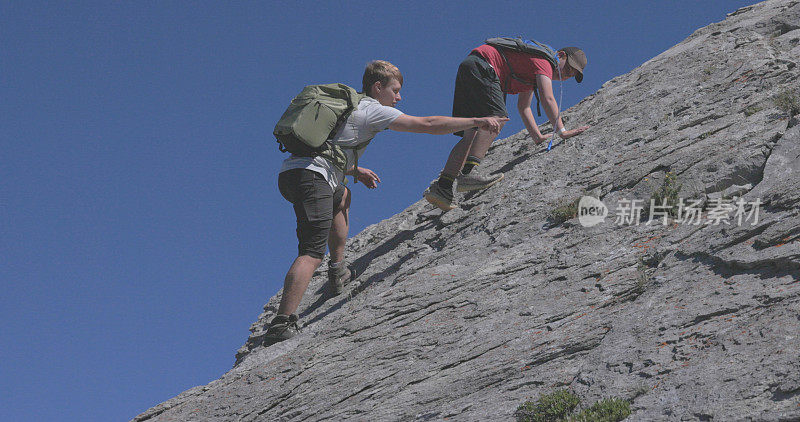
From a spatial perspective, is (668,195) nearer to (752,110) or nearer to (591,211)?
(591,211)

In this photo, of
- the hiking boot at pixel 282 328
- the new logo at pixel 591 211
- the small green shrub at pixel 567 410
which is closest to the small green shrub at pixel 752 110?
the new logo at pixel 591 211

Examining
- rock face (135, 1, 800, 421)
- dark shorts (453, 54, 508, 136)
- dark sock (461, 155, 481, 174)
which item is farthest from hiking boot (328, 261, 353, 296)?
dark shorts (453, 54, 508, 136)

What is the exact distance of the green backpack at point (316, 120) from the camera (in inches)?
344

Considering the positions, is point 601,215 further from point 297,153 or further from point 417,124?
point 297,153

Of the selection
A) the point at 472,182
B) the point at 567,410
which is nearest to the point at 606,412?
the point at 567,410

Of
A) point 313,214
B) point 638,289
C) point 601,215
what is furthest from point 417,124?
point 638,289

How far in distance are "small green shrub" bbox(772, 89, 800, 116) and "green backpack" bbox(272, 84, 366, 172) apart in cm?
553

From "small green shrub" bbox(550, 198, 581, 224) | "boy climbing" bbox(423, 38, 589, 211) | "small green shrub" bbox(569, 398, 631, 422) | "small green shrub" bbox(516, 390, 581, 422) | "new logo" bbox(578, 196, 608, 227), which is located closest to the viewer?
"small green shrub" bbox(569, 398, 631, 422)

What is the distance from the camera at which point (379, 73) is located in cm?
967

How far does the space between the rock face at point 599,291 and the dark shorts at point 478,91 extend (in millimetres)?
1320

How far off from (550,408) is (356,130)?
4.49 meters

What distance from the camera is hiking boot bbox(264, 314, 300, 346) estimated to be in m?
9.36

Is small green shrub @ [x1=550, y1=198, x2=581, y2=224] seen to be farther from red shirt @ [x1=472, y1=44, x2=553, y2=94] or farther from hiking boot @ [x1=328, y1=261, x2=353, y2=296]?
hiking boot @ [x1=328, y1=261, x2=353, y2=296]

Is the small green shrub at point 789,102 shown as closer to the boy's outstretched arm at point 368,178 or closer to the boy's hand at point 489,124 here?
the boy's hand at point 489,124
